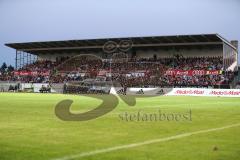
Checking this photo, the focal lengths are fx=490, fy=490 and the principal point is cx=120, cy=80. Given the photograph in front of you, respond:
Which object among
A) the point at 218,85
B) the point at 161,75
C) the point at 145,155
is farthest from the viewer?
the point at 161,75

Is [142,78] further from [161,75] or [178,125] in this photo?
[178,125]

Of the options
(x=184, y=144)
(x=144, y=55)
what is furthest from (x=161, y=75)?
(x=184, y=144)

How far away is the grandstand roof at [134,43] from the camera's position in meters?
74.4

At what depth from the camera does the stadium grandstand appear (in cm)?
6675

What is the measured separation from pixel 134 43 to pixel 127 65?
225 inches

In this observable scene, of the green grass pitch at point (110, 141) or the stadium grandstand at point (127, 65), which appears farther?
the stadium grandstand at point (127, 65)

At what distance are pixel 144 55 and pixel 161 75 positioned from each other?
44.4 ft

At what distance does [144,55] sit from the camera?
83688 mm

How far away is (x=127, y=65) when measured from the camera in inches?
3039
